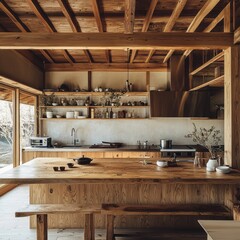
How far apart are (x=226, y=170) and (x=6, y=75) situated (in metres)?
3.82

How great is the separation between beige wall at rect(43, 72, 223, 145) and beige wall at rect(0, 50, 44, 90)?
55 cm

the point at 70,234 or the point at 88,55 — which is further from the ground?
the point at 88,55

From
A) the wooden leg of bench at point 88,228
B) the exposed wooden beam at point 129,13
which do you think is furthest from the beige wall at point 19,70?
the wooden leg of bench at point 88,228

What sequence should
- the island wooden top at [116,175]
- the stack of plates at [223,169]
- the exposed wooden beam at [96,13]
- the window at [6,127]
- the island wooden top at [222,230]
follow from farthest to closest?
the window at [6,127] < the exposed wooden beam at [96,13] < the stack of plates at [223,169] < the island wooden top at [116,175] < the island wooden top at [222,230]

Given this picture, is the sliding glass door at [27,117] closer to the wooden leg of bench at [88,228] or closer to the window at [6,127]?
the window at [6,127]

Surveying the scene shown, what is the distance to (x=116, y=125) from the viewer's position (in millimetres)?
6199

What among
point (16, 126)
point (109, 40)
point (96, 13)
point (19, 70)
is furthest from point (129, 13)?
point (16, 126)

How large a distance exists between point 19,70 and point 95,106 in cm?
198

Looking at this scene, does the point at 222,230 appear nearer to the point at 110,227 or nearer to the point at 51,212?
the point at 110,227

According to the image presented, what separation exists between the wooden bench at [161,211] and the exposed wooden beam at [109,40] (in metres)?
2.05

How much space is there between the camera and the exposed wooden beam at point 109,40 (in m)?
3.05

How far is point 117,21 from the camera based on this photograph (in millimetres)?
3848

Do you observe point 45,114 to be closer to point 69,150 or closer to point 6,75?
point 69,150

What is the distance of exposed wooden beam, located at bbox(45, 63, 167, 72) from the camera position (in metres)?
6.14
